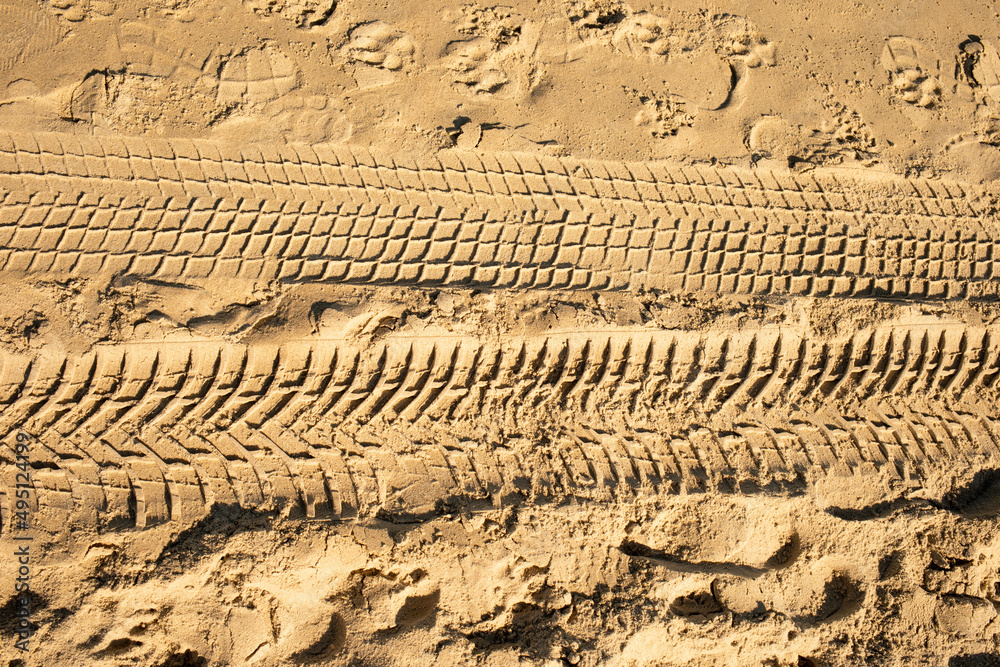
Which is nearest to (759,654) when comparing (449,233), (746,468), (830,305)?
(746,468)

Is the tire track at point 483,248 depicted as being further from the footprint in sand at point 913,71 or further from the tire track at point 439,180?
the footprint in sand at point 913,71

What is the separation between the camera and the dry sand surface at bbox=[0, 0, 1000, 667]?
3.11 metres

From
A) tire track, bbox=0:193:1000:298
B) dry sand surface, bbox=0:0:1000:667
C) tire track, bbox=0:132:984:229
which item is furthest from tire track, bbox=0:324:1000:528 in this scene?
tire track, bbox=0:132:984:229

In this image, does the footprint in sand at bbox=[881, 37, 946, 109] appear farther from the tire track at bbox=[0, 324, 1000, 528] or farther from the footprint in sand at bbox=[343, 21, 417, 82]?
the footprint in sand at bbox=[343, 21, 417, 82]

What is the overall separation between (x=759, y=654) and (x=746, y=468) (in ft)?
3.36

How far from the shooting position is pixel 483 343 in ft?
11.1

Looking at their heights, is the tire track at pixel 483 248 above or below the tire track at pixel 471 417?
above

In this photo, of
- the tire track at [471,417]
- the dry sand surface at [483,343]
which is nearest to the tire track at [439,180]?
the dry sand surface at [483,343]

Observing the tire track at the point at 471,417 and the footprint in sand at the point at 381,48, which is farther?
the footprint in sand at the point at 381,48

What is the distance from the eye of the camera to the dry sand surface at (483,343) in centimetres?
311

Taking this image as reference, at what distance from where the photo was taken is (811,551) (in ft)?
11.4

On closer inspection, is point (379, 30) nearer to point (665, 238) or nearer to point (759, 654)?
point (665, 238)

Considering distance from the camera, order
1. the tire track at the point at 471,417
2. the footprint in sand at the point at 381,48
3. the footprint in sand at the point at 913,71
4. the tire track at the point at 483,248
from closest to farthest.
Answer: the tire track at the point at 471,417
the tire track at the point at 483,248
the footprint in sand at the point at 381,48
the footprint in sand at the point at 913,71

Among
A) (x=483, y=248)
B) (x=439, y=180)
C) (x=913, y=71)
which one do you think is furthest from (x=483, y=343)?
(x=913, y=71)
